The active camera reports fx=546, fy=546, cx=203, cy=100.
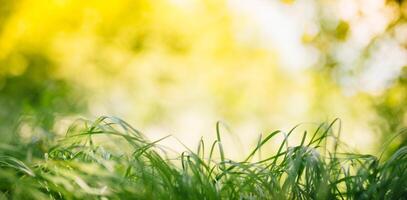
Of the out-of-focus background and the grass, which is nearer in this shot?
the grass

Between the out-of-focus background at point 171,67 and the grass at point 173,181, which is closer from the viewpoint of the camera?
the grass at point 173,181

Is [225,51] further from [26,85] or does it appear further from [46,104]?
[46,104]

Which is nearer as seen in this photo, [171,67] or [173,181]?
[173,181]

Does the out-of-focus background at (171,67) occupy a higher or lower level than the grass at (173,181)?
higher

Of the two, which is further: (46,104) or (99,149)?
(46,104)

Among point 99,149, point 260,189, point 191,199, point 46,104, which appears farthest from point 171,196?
point 46,104

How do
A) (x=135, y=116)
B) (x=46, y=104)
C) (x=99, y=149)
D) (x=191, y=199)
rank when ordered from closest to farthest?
(x=191, y=199)
(x=99, y=149)
(x=46, y=104)
(x=135, y=116)

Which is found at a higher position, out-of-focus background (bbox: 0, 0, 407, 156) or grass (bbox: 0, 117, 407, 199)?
out-of-focus background (bbox: 0, 0, 407, 156)

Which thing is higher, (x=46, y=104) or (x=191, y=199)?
(x=46, y=104)

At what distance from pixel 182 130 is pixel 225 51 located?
112 centimetres

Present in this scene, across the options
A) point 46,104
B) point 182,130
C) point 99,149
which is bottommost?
point 99,149

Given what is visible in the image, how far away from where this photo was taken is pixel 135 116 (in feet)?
17.6

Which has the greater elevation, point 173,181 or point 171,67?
point 171,67

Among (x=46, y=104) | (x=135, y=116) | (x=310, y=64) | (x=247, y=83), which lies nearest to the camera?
(x=46, y=104)
